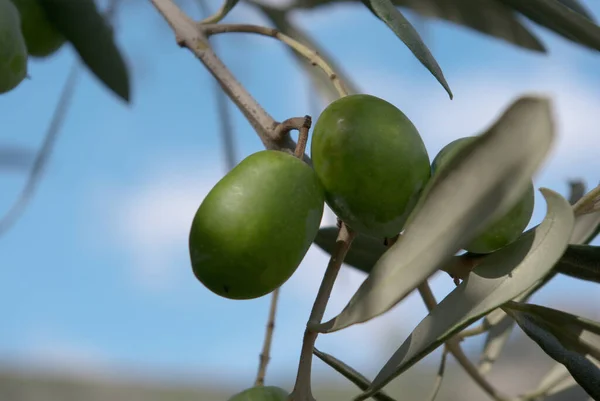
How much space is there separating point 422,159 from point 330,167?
0.07 m

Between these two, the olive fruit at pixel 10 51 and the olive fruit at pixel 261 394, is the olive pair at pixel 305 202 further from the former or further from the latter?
the olive fruit at pixel 10 51

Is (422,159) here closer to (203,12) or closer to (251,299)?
(251,299)

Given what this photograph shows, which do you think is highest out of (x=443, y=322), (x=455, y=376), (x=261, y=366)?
(x=455, y=376)

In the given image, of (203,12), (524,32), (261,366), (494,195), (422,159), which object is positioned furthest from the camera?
(203,12)

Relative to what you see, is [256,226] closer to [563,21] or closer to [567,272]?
[567,272]

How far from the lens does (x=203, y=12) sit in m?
1.29

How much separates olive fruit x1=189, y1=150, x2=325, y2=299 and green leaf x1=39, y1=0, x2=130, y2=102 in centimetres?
54

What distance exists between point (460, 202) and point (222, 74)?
289 millimetres

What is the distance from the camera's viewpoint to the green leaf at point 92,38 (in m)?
1.00

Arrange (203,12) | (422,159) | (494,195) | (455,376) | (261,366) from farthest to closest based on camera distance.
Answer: (455,376)
(203,12)
(261,366)
(422,159)
(494,195)

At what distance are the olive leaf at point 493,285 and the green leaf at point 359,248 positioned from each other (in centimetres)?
25

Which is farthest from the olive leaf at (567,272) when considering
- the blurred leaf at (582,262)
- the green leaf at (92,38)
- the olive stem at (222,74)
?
the green leaf at (92,38)

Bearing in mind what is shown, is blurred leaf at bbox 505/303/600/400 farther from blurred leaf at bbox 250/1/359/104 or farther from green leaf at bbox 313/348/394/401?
blurred leaf at bbox 250/1/359/104

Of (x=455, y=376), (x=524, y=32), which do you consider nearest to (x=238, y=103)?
(x=524, y=32)
